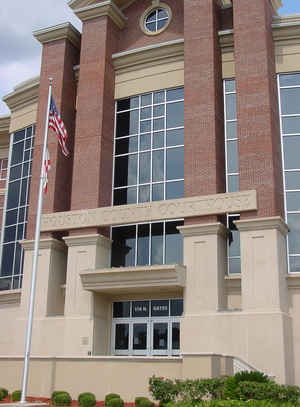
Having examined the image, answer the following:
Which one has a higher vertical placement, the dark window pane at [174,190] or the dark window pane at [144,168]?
the dark window pane at [144,168]

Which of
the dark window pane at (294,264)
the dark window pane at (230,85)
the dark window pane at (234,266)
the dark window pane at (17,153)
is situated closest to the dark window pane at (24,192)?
the dark window pane at (17,153)

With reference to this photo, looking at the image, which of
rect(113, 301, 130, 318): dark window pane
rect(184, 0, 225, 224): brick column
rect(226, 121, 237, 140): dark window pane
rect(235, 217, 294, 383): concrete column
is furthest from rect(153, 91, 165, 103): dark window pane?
rect(113, 301, 130, 318): dark window pane

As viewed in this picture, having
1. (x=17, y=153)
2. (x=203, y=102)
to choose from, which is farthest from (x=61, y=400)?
(x=17, y=153)

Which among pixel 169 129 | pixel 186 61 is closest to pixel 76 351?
pixel 169 129

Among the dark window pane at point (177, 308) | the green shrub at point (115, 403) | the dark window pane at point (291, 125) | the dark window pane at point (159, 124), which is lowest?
the green shrub at point (115, 403)

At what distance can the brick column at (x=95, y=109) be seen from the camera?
88.3ft

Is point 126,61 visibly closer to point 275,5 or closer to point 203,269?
point 275,5

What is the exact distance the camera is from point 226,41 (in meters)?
26.9

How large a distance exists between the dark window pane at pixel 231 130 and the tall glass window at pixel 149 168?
7.16ft

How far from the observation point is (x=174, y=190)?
2609 centimetres

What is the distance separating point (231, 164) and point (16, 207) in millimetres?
13685

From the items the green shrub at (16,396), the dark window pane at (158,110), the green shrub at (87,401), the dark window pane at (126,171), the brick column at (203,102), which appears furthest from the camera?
the dark window pane at (158,110)

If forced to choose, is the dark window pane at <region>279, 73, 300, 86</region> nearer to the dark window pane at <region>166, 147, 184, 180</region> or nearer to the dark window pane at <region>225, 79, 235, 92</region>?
the dark window pane at <region>225, 79, 235, 92</region>

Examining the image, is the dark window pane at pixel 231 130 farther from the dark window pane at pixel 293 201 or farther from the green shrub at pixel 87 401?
the green shrub at pixel 87 401
